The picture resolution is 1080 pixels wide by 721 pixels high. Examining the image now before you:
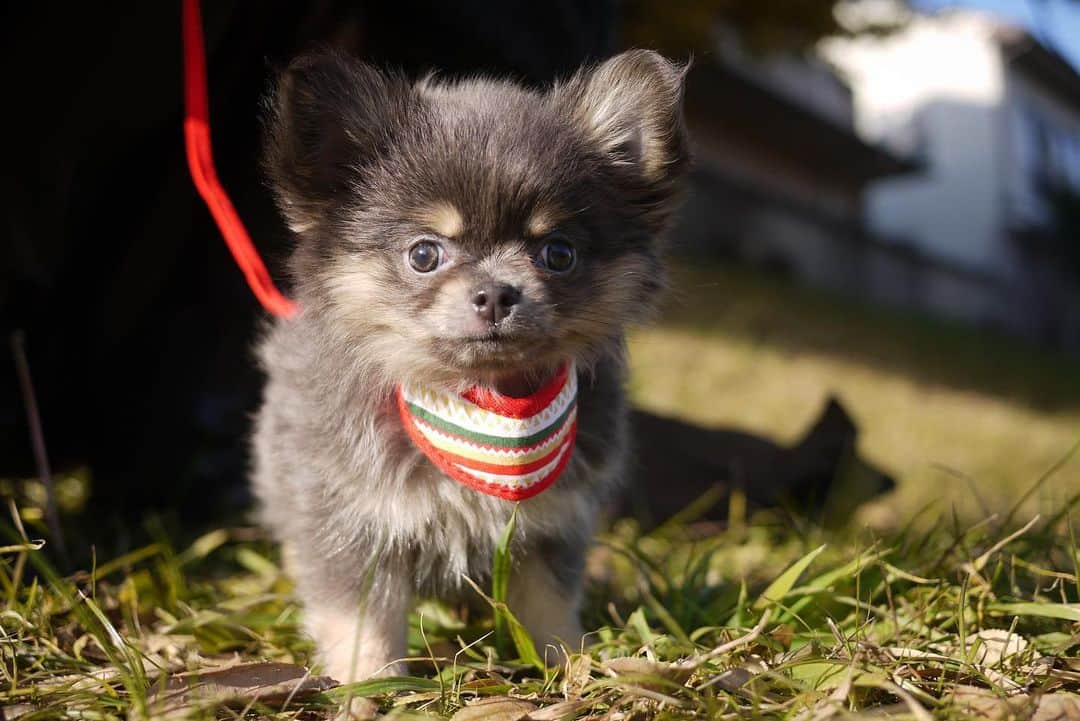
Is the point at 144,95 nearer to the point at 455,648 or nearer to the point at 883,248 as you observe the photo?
the point at 455,648

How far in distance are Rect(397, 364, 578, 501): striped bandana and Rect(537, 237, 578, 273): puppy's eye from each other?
10.8 inches

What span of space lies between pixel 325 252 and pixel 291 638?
107 centimetres

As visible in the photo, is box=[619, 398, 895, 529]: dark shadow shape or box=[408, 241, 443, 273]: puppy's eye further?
box=[619, 398, 895, 529]: dark shadow shape

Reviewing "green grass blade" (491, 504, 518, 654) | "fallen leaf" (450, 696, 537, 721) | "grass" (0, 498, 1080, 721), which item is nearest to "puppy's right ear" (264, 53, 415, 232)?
"green grass blade" (491, 504, 518, 654)

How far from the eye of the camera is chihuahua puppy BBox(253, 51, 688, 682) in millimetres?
1896

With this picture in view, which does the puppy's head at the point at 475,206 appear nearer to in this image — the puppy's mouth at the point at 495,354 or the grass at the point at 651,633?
the puppy's mouth at the point at 495,354

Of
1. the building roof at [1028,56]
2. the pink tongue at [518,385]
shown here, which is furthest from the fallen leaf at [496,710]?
the building roof at [1028,56]

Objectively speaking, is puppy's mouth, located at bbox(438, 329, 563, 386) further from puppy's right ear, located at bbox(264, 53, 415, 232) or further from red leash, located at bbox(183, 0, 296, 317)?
red leash, located at bbox(183, 0, 296, 317)

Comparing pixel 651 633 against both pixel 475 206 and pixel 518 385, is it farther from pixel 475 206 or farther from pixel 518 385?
pixel 475 206

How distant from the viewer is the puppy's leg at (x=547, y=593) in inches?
89.2

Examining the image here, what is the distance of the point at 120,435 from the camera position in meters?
3.44

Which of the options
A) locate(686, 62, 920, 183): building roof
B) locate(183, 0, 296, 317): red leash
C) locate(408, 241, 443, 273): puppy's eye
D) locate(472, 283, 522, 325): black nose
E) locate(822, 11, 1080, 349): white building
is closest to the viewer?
locate(472, 283, 522, 325): black nose

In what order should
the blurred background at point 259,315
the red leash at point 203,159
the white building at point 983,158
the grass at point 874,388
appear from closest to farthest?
the red leash at point 203,159, the blurred background at point 259,315, the grass at point 874,388, the white building at point 983,158

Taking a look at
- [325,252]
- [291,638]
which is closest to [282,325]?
[325,252]
